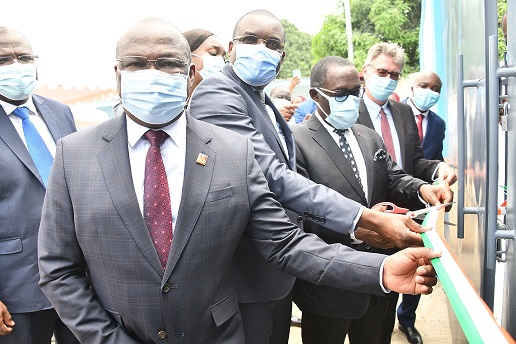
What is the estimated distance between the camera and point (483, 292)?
2.42 m

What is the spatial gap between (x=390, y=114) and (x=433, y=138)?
29.7 inches

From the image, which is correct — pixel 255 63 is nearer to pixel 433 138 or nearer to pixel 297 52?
pixel 433 138

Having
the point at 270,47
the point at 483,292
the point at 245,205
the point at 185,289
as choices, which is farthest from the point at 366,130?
the point at 185,289

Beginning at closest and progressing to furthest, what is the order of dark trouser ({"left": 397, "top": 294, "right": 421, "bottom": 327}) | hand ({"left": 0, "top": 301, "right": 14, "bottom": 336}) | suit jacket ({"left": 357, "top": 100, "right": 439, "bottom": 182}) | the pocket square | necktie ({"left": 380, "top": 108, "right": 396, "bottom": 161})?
hand ({"left": 0, "top": 301, "right": 14, "bottom": 336}), the pocket square, suit jacket ({"left": 357, "top": 100, "right": 439, "bottom": 182}), necktie ({"left": 380, "top": 108, "right": 396, "bottom": 161}), dark trouser ({"left": 397, "top": 294, "right": 421, "bottom": 327})

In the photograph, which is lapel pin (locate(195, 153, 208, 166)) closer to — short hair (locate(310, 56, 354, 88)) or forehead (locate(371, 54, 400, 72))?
short hair (locate(310, 56, 354, 88))

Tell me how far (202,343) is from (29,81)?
1.84 m

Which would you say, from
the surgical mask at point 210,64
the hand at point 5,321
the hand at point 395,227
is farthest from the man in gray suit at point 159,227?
the surgical mask at point 210,64

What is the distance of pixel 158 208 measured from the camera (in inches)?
72.1

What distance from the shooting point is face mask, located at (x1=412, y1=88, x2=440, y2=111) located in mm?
4633

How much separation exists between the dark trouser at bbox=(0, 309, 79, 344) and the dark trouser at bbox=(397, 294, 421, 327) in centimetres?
281

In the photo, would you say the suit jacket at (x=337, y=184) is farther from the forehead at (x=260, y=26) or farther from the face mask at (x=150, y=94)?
the face mask at (x=150, y=94)

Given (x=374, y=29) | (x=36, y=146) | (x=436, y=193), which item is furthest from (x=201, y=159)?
(x=374, y=29)

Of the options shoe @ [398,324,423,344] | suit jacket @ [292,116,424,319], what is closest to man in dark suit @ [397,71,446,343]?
shoe @ [398,324,423,344]

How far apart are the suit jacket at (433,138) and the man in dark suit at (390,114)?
2.02 ft
